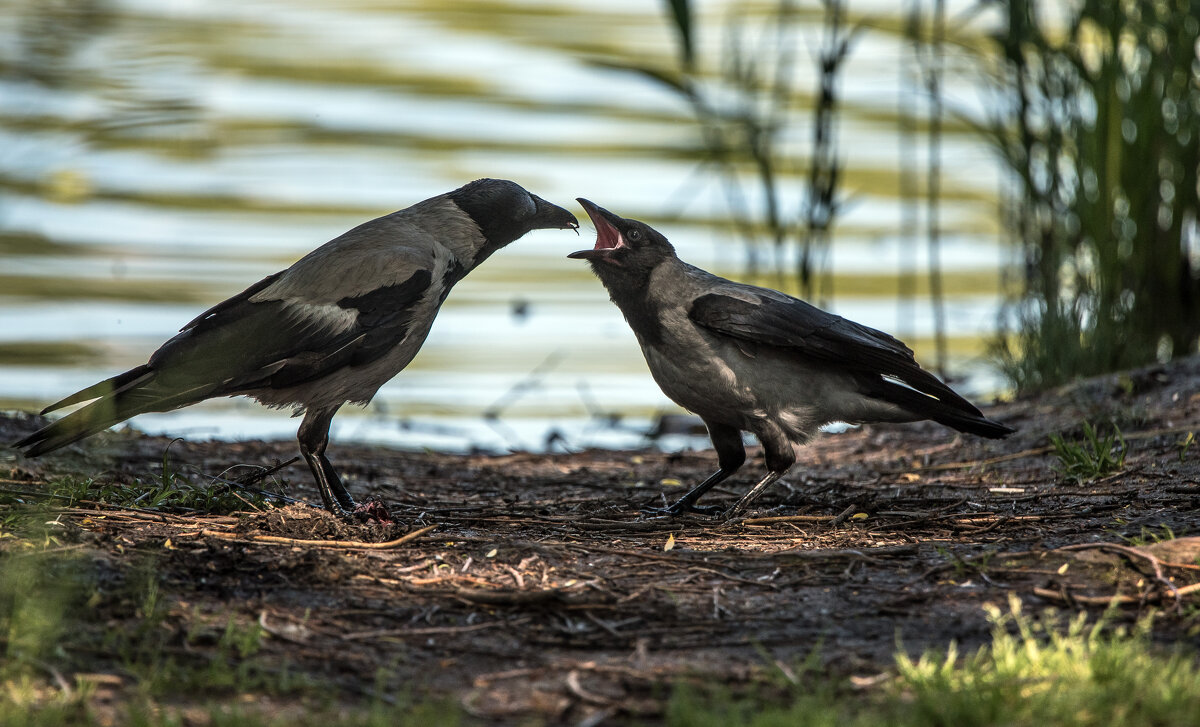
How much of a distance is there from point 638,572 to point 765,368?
1322 millimetres

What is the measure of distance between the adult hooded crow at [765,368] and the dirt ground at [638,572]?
313 millimetres

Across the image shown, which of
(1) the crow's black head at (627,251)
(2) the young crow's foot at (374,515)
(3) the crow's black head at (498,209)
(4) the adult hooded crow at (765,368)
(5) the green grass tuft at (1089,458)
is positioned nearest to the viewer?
(2) the young crow's foot at (374,515)

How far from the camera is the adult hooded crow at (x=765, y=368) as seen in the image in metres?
4.86

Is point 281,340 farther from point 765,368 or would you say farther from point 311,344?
point 765,368

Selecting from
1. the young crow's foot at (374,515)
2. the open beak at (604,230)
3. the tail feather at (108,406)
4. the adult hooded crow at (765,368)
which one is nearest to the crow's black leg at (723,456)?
the adult hooded crow at (765,368)

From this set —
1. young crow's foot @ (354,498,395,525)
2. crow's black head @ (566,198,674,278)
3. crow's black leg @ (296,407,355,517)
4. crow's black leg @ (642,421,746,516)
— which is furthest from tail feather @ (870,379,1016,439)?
crow's black leg @ (296,407,355,517)

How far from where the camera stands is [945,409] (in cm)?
490

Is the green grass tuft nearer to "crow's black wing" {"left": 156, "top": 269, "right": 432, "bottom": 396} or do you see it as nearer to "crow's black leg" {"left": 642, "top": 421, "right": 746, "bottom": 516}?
"crow's black leg" {"left": 642, "top": 421, "right": 746, "bottom": 516}

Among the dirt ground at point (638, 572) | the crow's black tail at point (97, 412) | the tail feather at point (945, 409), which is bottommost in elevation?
the dirt ground at point (638, 572)

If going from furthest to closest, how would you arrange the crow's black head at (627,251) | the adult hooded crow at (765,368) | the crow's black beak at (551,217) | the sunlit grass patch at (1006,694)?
the crow's black beak at (551,217) < the crow's black head at (627,251) < the adult hooded crow at (765,368) < the sunlit grass patch at (1006,694)

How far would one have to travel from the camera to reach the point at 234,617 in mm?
3311

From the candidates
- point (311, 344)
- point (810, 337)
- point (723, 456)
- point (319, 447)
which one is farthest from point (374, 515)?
point (810, 337)

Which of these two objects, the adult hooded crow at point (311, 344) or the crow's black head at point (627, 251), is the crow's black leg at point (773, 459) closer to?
Result: the crow's black head at point (627, 251)

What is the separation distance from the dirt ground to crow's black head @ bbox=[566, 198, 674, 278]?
959 millimetres
